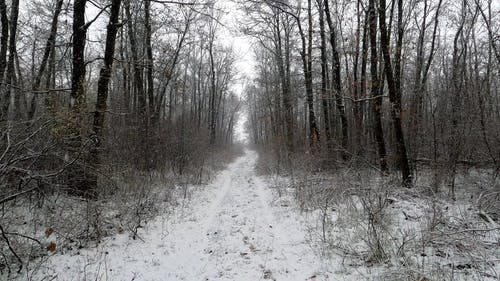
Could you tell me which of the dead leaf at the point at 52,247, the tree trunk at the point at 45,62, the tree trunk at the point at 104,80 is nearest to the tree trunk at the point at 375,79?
the tree trunk at the point at 104,80

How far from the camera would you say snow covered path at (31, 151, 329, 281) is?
3992mm

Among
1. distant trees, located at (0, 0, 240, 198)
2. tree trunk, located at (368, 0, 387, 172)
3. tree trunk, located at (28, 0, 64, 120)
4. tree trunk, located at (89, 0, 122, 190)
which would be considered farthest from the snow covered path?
tree trunk, located at (368, 0, 387, 172)

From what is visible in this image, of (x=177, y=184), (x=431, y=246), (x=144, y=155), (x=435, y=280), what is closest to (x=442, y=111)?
(x=431, y=246)

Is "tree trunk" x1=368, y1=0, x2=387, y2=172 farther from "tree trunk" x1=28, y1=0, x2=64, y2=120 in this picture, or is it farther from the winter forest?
"tree trunk" x1=28, y1=0, x2=64, y2=120

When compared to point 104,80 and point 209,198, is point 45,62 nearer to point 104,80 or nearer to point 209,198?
point 104,80

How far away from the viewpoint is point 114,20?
25.6ft

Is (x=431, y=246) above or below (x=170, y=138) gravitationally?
below

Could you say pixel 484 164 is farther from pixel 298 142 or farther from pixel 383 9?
pixel 298 142

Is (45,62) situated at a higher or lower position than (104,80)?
higher

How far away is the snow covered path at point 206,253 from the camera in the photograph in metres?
3.99

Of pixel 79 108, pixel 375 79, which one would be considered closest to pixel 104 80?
pixel 79 108

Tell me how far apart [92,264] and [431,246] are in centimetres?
514

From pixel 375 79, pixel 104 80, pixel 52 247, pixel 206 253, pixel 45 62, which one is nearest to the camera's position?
pixel 52 247

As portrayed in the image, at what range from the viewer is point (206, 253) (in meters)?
4.83
